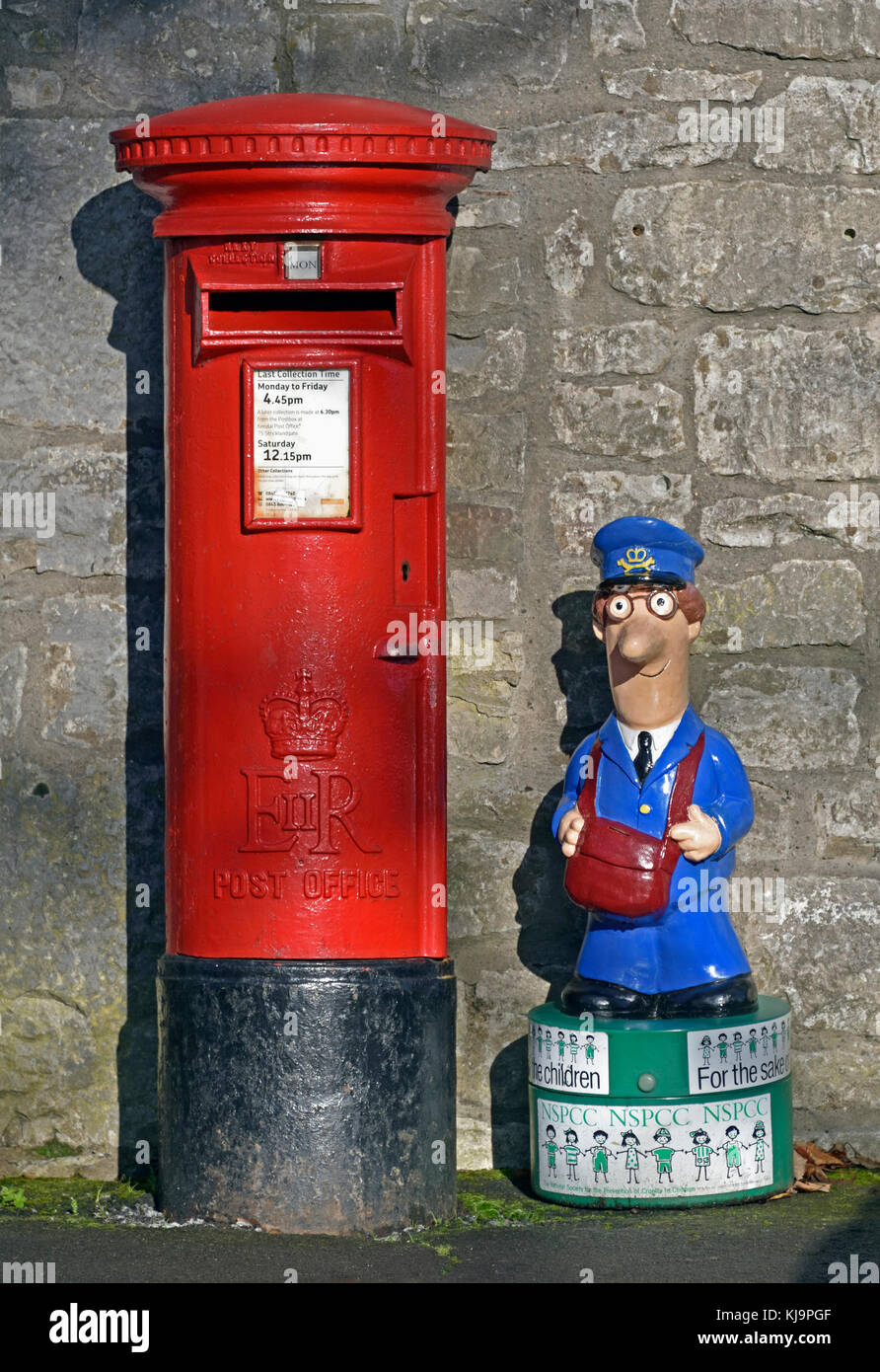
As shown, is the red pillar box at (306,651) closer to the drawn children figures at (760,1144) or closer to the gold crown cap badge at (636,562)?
the gold crown cap badge at (636,562)

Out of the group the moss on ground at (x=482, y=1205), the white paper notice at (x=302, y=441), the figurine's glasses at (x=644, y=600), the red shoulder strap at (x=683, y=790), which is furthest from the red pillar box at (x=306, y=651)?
the red shoulder strap at (x=683, y=790)

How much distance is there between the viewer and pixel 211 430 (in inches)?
142

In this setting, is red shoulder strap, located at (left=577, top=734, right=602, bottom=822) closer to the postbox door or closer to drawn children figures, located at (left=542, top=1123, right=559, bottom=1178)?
the postbox door

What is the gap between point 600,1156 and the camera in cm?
373

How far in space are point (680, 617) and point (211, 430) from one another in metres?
1.06

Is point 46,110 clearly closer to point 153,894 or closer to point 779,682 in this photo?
point 153,894

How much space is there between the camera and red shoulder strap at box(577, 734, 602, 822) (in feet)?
12.5

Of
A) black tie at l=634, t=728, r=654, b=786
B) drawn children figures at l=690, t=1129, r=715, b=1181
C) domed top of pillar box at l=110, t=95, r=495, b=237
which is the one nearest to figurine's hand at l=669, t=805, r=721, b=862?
black tie at l=634, t=728, r=654, b=786

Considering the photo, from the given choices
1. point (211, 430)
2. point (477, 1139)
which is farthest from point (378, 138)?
point (477, 1139)

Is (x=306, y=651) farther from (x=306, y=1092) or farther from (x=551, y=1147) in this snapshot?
(x=551, y=1147)

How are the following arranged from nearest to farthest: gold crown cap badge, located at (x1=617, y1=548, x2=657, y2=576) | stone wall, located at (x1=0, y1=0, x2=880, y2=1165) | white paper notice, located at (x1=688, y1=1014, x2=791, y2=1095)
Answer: white paper notice, located at (x1=688, y1=1014, x2=791, y2=1095), gold crown cap badge, located at (x1=617, y1=548, x2=657, y2=576), stone wall, located at (x1=0, y1=0, x2=880, y2=1165)

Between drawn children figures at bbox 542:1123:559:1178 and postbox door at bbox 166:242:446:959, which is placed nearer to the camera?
postbox door at bbox 166:242:446:959

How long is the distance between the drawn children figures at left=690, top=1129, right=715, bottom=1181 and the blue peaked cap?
1156mm

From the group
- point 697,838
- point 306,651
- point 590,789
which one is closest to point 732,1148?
point 697,838
